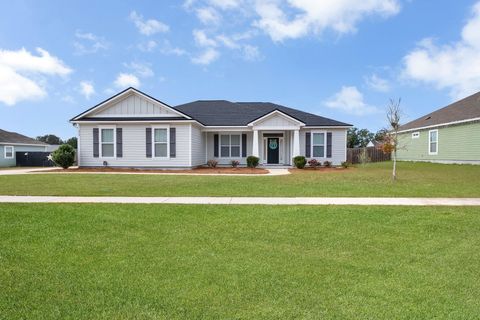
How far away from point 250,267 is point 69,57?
20002 mm

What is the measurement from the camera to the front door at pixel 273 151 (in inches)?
990

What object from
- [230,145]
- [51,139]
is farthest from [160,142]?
[51,139]

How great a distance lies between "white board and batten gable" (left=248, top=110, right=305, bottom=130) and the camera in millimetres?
22625

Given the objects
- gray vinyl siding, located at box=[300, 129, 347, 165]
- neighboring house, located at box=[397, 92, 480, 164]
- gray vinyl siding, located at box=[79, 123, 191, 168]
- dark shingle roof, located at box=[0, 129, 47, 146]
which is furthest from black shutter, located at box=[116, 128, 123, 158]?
dark shingle roof, located at box=[0, 129, 47, 146]

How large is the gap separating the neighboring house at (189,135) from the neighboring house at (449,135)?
20.1 feet

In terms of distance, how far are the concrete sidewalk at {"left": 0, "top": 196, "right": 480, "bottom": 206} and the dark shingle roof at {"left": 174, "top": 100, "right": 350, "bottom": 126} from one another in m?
13.9

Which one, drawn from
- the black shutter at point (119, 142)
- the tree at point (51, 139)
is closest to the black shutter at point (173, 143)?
the black shutter at point (119, 142)

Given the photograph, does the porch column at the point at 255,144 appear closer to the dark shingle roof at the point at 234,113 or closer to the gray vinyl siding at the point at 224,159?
the dark shingle roof at the point at 234,113

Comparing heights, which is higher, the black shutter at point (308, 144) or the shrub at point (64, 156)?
the black shutter at point (308, 144)

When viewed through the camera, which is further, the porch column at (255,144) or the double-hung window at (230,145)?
the double-hung window at (230,145)

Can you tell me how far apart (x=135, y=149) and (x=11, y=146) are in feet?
62.4

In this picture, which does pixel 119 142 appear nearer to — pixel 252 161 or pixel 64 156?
pixel 64 156

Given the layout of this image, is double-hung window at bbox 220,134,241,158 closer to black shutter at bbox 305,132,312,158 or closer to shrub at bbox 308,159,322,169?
black shutter at bbox 305,132,312,158

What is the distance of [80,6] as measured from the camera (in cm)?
1602
